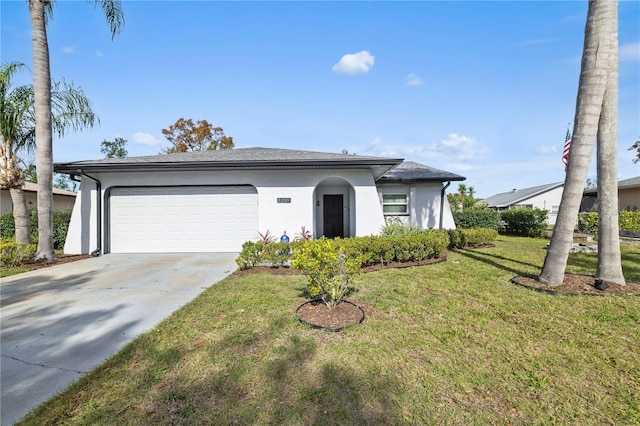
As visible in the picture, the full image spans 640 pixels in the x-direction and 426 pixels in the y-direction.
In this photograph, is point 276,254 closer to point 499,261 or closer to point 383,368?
point 383,368

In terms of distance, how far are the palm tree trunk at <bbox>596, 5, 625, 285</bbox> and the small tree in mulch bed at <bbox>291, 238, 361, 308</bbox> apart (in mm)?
5030

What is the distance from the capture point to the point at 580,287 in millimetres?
4922

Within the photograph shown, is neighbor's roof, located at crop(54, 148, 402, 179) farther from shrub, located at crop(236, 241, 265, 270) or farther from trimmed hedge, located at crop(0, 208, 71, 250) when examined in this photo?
shrub, located at crop(236, 241, 265, 270)

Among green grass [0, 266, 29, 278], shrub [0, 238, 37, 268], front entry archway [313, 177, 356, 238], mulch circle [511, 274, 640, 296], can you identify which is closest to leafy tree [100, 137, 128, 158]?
shrub [0, 238, 37, 268]

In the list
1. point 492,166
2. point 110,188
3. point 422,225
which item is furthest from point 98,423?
point 492,166

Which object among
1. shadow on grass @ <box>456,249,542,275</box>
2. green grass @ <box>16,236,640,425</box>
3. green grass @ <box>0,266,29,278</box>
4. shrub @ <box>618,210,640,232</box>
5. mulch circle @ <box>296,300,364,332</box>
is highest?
shrub @ <box>618,210,640,232</box>

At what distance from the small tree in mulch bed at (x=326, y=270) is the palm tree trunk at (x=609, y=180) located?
5.03 m

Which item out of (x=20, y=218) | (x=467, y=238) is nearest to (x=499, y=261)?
(x=467, y=238)

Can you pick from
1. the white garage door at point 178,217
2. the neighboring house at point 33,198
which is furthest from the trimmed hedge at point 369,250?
the neighboring house at point 33,198

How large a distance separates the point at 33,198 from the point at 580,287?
26.2m

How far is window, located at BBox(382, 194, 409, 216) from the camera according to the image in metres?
12.7

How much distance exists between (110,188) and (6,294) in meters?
5.45

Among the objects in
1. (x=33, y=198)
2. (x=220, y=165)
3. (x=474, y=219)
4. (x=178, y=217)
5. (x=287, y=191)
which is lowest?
(x=474, y=219)

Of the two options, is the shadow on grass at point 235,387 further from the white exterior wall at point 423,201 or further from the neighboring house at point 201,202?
the white exterior wall at point 423,201
